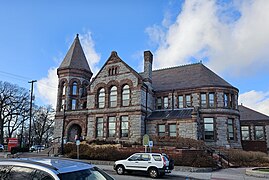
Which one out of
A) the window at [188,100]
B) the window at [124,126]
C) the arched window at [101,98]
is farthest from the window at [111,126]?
the window at [188,100]

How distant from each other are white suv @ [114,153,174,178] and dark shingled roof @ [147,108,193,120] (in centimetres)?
1534

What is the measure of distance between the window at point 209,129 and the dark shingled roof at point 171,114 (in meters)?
2.66

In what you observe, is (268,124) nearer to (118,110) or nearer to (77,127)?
(118,110)

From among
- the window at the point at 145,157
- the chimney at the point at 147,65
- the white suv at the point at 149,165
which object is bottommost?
the white suv at the point at 149,165

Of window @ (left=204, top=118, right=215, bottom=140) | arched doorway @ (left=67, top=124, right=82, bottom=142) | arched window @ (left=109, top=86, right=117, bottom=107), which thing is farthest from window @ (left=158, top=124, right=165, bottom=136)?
arched doorway @ (left=67, top=124, right=82, bottom=142)

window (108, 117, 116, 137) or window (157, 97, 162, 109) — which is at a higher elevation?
window (157, 97, 162, 109)

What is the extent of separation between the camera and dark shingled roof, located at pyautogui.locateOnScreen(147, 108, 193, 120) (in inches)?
Result: 1249

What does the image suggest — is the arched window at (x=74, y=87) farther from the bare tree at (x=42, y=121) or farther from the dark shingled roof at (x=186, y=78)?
the bare tree at (x=42, y=121)

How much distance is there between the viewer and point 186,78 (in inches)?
1479

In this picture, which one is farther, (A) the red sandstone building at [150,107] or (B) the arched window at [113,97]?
(B) the arched window at [113,97]

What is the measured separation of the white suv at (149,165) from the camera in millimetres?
15969

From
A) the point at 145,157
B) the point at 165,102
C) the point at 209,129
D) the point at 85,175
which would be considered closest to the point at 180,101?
Answer: the point at 165,102

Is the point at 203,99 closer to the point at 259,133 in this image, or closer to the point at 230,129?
the point at 230,129

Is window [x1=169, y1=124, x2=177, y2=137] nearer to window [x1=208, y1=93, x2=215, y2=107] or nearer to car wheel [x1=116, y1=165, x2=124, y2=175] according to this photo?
window [x1=208, y1=93, x2=215, y2=107]
